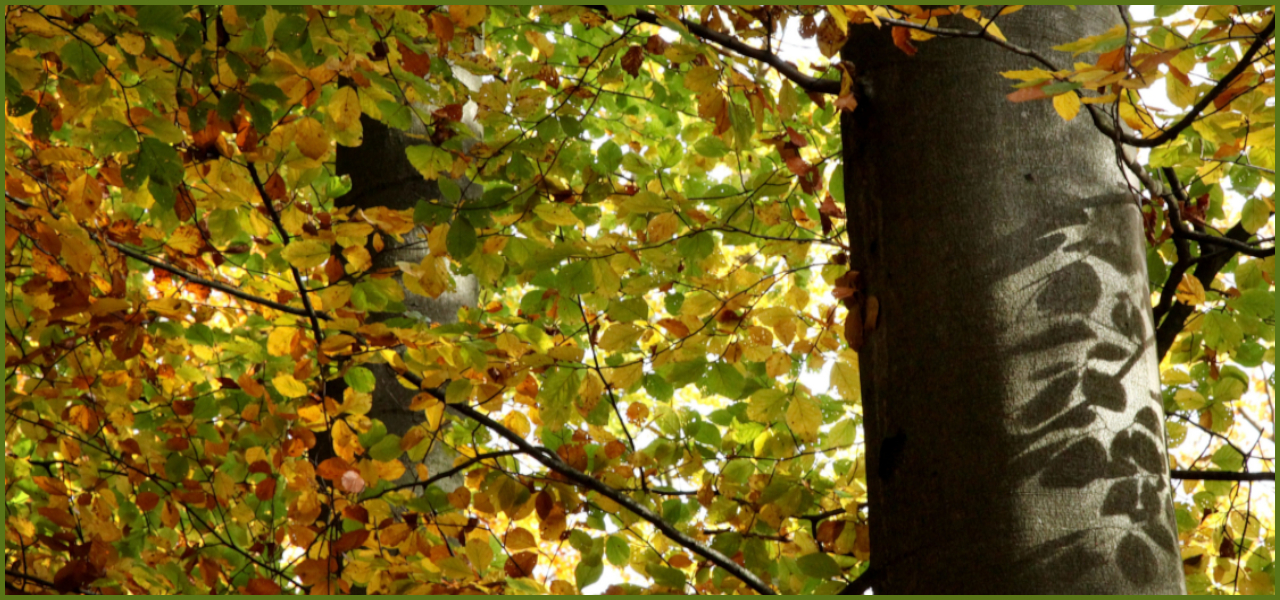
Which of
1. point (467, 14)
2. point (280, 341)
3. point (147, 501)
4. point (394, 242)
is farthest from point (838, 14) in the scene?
point (147, 501)

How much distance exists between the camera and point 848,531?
2049mm

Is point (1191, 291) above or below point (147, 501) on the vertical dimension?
above

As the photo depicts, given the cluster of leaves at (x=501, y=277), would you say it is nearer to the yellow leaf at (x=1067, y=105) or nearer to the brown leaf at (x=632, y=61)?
the brown leaf at (x=632, y=61)

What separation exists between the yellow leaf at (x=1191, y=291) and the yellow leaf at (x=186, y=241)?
265cm

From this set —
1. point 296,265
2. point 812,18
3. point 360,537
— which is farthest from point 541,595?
point 812,18

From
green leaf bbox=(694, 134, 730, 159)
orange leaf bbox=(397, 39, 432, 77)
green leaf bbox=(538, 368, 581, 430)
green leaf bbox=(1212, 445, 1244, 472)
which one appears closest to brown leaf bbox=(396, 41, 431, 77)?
orange leaf bbox=(397, 39, 432, 77)

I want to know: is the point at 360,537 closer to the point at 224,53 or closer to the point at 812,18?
the point at 224,53

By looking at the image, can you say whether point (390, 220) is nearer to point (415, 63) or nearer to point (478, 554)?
point (415, 63)

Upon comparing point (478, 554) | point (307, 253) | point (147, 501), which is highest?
point (307, 253)

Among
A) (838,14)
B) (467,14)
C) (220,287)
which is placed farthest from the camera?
(220,287)

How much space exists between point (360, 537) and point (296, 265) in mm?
686

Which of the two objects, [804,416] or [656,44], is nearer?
[656,44]

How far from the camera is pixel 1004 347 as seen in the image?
1.31m

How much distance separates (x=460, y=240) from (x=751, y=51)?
0.71 m
